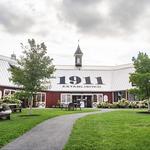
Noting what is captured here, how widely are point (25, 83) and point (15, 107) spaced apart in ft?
17.3

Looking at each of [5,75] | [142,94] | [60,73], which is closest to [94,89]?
[60,73]

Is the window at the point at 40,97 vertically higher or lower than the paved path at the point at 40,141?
higher

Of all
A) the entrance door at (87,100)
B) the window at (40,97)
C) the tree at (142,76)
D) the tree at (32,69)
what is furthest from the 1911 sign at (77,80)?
the tree at (32,69)

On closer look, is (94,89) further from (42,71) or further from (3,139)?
(3,139)

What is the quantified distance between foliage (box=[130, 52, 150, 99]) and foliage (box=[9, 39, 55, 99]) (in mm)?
8659

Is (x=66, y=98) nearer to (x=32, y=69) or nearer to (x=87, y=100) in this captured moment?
(x=87, y=100)

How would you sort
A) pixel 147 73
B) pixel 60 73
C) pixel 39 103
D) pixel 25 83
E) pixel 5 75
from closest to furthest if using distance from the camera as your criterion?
pixel 25 83
pixel 147 73
pixel 5 75
pixel 39 103
pixel 60 73

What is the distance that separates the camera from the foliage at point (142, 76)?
32.2 metres

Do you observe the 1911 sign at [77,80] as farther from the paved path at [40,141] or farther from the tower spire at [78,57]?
the paved path at [40,141]

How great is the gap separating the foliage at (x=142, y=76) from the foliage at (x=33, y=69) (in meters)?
8.66

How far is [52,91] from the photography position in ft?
176

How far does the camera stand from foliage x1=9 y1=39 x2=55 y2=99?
28.3m

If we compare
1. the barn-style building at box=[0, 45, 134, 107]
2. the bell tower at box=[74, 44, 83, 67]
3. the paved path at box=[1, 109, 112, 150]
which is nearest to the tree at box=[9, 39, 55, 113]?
the paved path at box=[1, 109, 112, 150]

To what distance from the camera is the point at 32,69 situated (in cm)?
2847
